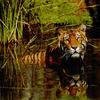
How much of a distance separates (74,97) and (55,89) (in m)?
0.51

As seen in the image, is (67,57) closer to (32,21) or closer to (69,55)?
(69,55)

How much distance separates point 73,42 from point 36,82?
1.25m

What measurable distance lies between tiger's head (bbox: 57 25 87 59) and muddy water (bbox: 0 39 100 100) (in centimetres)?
28

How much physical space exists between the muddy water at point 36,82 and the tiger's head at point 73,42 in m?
0.28

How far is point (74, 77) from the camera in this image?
273 inches

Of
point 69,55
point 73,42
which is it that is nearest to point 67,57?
point 69,55

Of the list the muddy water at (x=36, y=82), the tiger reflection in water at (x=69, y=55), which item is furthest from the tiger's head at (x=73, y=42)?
the muddy water at (x=36, y=82)

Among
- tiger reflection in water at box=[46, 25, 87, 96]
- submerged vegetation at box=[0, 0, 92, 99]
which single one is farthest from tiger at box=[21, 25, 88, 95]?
submerged vegetation at box=[0, 0, 92, 99]

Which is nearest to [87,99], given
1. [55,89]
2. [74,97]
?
[74,97]

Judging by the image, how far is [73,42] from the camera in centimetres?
769

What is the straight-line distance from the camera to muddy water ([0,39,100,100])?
5816 mm

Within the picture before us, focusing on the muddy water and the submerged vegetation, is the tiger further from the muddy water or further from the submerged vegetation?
the submerged vegetation

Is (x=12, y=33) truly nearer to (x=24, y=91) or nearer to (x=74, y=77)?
(x=74, y=77)

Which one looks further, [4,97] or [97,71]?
[97,71]
